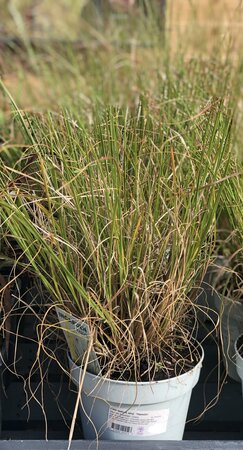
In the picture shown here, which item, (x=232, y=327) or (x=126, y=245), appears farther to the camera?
(x=232, y=327)

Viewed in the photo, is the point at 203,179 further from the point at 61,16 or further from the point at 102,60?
the point at 61,16

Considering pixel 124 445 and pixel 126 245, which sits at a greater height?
pixel 126 245

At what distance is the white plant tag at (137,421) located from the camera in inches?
30.6

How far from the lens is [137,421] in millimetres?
783

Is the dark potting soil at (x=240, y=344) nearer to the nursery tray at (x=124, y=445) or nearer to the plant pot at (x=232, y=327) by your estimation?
the plant pot at (x=232, y=327)

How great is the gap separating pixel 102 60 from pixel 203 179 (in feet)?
5.00

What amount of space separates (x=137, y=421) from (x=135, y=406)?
0.02 m

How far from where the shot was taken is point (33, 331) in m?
1.04

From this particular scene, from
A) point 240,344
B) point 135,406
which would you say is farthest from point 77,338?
point 240,344

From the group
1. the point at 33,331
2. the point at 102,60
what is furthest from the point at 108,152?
the point at 102,60

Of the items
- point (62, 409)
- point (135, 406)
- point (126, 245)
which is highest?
point (126, 245)

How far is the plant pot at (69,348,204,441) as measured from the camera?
0.76 metres

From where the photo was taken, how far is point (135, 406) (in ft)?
2.53

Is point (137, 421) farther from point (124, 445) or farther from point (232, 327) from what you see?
point (232, 327)
